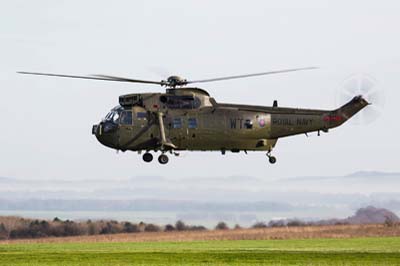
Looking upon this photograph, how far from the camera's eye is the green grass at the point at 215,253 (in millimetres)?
70850

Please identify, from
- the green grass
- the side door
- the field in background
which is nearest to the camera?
the green grass

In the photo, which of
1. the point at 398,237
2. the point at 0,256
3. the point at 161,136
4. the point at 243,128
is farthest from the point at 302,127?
the point at 398,237

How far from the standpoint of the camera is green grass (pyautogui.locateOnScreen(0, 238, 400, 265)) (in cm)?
7085

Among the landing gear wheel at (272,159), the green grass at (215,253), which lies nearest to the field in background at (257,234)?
the green grass at (215,253)

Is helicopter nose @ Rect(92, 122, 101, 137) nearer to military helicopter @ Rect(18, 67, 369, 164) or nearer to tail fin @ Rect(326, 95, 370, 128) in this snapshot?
military helicopter @ Rect(18, 67, 369, 164)

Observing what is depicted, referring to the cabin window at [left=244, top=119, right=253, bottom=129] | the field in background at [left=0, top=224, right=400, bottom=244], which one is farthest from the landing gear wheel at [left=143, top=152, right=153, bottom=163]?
the field in background at [left=0, top=224, right=400, bottom=244]

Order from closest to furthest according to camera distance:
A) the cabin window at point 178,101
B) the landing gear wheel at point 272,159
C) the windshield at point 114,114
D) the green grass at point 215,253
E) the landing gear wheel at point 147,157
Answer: the green grass at point 215,253 < the windshield at point 114,114 < the landing gear wheel at point 147,157 < the cabin window at point 178,101 < the landing gear wheel at point 272,159

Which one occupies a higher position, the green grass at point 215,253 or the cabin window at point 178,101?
the cabin window at point 178,101

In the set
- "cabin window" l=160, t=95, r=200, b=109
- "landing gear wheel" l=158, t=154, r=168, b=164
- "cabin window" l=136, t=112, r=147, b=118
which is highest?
"cabin window" l=160, t=95, r=200, b=109

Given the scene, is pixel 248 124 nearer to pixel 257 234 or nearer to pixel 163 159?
pixel 163 159

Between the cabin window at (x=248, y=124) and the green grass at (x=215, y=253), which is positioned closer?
the green grass at (x=215, y=253)

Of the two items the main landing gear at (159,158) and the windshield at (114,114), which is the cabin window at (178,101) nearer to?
the windshield at (114,114)

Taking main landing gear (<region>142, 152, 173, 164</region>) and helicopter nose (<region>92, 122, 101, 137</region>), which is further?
helicopter nose (<region>92, 122, 101, 137</region>)

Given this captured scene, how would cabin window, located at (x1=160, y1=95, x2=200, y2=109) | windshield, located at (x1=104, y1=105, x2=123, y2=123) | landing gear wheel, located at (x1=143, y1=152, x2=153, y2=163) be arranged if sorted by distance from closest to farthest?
1. windshield, located at (x1=104, y1=105, x2=123, y2=123)
2. landing gear wheel, located at (x1=143, y1=152, x2=153, y2=163)
3. cabin window, located at (x1=160, y1=95, x2=200, y2=109)
